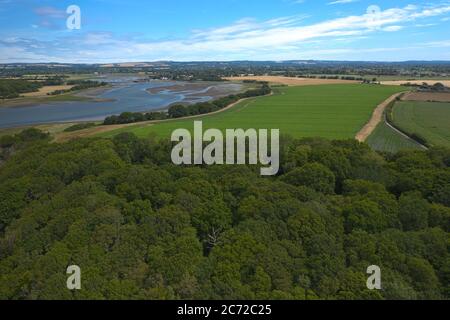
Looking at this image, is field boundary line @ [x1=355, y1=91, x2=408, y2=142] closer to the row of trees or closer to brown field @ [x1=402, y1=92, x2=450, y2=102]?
brown field @ [x1=402, y1=92, x2=450, y2=102]

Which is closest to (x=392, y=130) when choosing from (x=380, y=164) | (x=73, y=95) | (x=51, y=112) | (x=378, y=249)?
(x=380, y=164)

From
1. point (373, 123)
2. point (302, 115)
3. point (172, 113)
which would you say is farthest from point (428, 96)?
point (172, 113)

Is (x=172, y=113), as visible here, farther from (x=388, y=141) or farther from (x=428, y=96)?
(x=428, y=96)

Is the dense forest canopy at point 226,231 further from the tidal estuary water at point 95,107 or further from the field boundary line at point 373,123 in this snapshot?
the tidal estuary water at point 95,107

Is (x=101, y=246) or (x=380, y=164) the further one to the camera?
(x=380, y=164)

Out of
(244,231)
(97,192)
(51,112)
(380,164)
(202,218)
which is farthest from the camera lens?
(51,112)

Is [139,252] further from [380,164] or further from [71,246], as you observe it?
[380,164]

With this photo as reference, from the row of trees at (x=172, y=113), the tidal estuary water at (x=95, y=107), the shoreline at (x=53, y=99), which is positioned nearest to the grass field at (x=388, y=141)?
the row of trees at (x=172, y=113)
